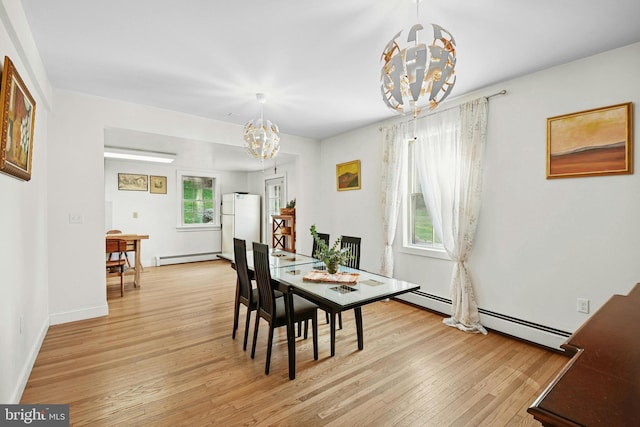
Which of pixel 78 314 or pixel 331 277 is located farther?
pixel 78 314

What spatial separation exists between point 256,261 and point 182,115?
8.27 ft

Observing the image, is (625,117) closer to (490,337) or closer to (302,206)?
(490,337)

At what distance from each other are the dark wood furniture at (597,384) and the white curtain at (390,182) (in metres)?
2.84

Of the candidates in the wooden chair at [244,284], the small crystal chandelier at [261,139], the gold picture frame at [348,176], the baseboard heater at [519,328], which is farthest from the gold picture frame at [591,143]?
the wooden chair at [244,284]

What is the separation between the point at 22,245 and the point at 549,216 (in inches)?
164

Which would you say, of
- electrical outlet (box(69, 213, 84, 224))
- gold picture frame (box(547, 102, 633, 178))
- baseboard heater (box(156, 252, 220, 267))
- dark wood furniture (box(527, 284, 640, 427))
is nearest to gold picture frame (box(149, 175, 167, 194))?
baseboard heater (box(156, 252, 220, 267))

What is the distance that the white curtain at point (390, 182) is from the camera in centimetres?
382

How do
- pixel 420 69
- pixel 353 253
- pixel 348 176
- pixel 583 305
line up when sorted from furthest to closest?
pixel 348 176 < pixel 353 253 < pixel 583 305 < pixel 420 69

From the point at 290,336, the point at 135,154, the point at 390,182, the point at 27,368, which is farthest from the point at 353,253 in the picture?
the point at 135,154

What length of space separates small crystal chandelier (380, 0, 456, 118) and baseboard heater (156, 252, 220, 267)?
240 inches

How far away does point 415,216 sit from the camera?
3820 millimetres

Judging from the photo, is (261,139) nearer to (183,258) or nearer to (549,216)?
(549,216)

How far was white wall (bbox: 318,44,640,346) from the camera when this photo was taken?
223cm

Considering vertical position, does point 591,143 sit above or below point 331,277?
above
